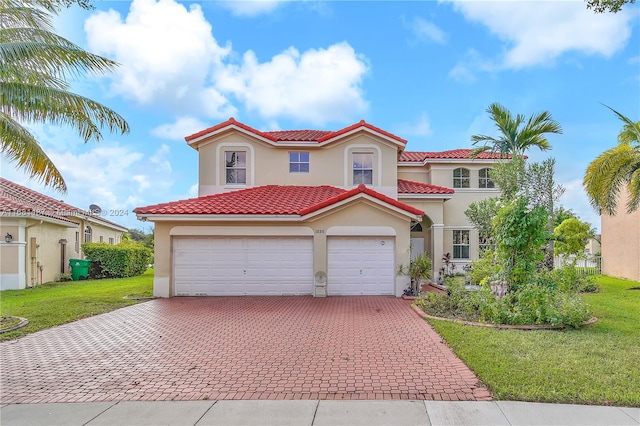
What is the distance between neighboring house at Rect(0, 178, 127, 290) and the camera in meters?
17.0

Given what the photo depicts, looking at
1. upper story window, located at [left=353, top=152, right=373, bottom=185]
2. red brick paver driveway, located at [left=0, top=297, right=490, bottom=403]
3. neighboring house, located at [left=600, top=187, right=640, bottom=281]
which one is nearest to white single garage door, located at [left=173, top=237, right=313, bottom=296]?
red brick paver driveway, located at [left=0, top=297, right=490, bottom=403]

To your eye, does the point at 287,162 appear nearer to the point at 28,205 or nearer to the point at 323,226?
the point at 323,226

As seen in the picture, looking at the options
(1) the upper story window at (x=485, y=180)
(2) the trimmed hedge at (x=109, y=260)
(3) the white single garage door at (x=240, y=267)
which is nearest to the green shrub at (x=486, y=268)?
(3) the white single garage door at (x=240, y=267)

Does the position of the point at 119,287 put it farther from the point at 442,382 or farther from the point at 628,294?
the point at 628,294

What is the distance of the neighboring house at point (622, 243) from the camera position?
1928 centimetres

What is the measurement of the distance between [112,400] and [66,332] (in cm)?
510

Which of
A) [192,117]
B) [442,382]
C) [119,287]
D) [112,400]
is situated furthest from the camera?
[192,117]

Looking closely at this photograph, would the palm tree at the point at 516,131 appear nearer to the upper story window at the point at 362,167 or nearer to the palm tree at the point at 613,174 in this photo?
the palm tree at the point at 613,174

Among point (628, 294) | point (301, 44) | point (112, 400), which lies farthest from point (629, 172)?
point (112, 400)

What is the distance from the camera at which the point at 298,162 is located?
18297mm

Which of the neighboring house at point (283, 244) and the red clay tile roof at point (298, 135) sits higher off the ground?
the red clay tile roof at point (298, 135)

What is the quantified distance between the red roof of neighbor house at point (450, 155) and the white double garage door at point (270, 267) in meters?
8.94

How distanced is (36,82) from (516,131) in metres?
20.9

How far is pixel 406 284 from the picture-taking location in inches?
547
